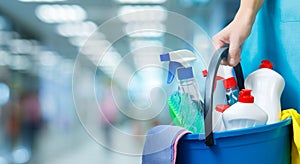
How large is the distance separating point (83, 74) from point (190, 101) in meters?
0.21

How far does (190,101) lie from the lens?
60 centimetres

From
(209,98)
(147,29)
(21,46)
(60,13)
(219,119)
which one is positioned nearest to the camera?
(209,98)

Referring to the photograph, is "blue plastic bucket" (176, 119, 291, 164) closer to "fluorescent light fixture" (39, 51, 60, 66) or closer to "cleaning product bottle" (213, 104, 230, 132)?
"cleaning product bottle" (213, 104, 230, 132)

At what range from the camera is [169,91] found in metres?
0.63

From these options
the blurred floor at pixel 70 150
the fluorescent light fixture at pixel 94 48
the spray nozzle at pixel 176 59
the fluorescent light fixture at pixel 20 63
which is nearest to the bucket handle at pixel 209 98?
the spray nozzle at pixel 176 59

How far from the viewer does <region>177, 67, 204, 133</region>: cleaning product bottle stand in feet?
1.94

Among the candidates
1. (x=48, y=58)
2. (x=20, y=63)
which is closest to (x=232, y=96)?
(x=20, y=63)

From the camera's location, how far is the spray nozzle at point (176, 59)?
0.61 meters

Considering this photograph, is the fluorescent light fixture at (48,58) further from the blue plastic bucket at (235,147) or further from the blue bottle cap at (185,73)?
the blue plastic bucket at (235,147)

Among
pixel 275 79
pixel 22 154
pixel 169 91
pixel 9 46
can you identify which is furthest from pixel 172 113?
pixel 9 46

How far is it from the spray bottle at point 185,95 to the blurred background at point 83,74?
2 centimetres

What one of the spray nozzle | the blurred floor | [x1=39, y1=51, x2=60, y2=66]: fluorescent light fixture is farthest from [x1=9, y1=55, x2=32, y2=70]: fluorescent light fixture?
the spray nozzle

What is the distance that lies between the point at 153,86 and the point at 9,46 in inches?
128

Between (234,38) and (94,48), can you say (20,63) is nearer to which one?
(94,48)
